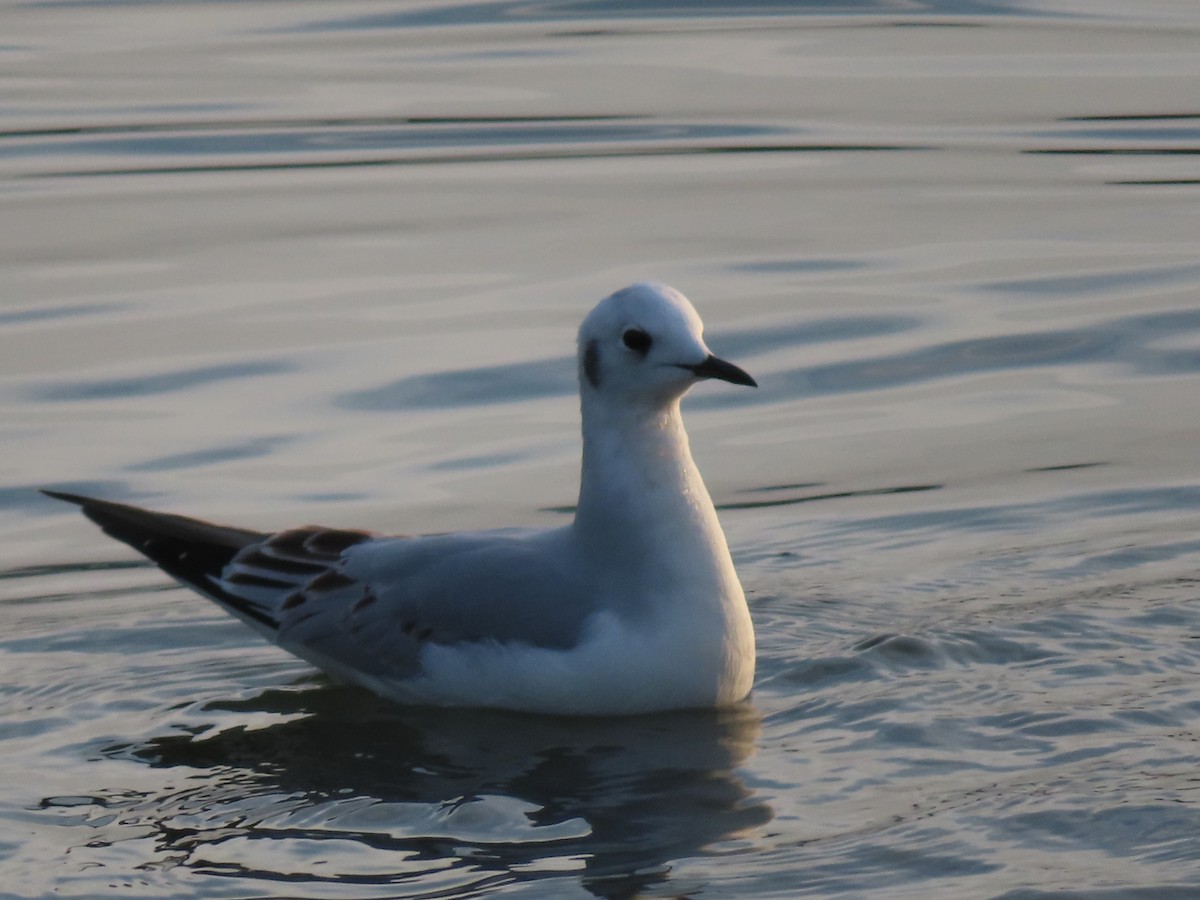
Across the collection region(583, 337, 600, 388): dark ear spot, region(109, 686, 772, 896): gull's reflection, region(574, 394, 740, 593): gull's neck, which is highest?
region(583, 337, 600, 388): dark ear spot

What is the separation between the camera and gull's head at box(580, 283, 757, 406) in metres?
6.95

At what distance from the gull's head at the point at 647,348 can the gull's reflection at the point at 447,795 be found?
1.05 m

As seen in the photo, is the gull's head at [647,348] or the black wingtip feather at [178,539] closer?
the gull's head at [647,348]

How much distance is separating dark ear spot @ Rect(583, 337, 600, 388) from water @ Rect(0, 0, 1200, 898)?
110cm

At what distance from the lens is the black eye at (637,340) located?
703 centimetres

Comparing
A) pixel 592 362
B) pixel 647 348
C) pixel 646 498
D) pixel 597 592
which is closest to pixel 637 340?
pixel 647 348

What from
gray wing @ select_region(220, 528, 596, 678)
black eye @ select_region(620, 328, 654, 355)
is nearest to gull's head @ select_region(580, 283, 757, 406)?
black eye @ select_region(620, 328, 654, 355)

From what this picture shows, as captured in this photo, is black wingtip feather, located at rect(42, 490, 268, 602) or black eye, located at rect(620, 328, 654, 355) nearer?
black eye, located at rect(620, 328, 654, 355)

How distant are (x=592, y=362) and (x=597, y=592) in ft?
2.45

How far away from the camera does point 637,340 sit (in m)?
→ 7.06

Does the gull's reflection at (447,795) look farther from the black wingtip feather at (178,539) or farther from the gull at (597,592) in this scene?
the black wingtip feather at (178,539)

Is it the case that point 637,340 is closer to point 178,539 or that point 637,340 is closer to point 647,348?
point 647,348

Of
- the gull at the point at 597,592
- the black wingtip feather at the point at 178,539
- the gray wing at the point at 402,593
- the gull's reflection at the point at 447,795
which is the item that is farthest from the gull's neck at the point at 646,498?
the black wingtip feather at the point at 178,539

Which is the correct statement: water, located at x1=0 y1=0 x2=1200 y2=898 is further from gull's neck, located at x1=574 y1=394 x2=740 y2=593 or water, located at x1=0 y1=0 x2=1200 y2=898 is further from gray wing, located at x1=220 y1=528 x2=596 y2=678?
gull's neck, located at x1=574 y1=394 x2=740 y2=593
